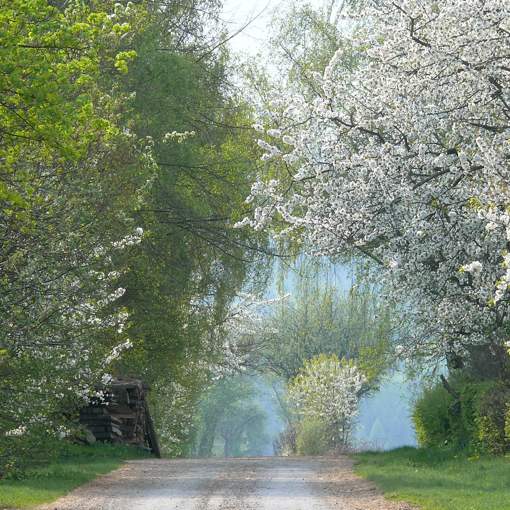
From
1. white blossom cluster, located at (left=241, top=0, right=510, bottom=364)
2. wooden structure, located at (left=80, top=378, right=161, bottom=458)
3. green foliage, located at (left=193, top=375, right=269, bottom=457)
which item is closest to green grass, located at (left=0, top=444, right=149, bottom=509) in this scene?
wooden structure, located at (left=80, top=378, right=161, bottom=458)

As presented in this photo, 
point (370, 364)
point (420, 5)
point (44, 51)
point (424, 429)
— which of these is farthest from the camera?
point (370, 364)

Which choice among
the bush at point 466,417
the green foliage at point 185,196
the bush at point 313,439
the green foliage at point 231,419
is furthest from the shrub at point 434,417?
the green foliage at point 231,419

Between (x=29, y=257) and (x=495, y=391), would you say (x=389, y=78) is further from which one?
(x=29, y=257)

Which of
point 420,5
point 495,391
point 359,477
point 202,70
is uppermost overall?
point 202,70

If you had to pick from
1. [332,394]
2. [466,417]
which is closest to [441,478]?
[466,417]

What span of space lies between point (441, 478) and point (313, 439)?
3238 centimetres

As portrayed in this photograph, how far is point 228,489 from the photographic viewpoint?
1783cm

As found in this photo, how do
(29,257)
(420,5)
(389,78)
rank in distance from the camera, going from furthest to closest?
(389,78) < (420,5) < (29,257)

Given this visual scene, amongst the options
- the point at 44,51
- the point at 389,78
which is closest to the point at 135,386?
the point at 389,78

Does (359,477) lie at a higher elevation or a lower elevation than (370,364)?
lower

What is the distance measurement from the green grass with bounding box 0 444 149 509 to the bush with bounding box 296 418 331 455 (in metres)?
21.5

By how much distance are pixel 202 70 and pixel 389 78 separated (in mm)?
9121

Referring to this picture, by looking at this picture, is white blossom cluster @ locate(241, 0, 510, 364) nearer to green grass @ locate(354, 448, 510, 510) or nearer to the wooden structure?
green grass @ locate(354, 448, 510, 510)

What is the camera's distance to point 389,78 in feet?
65.2
